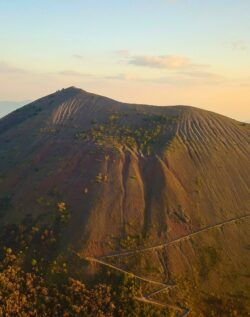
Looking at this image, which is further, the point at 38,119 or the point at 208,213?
the point at 38,119

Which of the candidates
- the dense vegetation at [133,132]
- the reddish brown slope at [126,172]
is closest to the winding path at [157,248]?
the reddish brown slope at [126,172]

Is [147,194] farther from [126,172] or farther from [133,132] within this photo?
[133,132]

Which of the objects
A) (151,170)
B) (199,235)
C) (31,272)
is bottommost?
(31,272)

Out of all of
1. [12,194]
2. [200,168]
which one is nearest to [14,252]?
[12,194]

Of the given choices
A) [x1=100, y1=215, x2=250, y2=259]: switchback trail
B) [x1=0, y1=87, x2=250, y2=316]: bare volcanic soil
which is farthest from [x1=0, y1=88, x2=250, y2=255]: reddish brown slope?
[x1=100, y1=215, x2=250, y2=259]: switchback trail

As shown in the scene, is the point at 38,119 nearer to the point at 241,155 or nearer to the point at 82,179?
the point at 82,179

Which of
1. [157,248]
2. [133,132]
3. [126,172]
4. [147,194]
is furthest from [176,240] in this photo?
[133,132]

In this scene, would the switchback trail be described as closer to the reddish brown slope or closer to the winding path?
the winding path

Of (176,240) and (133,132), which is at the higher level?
(133,132)
